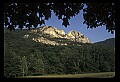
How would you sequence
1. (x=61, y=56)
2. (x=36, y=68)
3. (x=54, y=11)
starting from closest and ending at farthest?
(x=54, y=11) → (x=36, y=68) → (x=61, y=56)

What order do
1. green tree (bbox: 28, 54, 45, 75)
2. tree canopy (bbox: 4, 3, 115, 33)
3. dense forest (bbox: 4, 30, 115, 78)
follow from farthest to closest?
green tree (bbox: 28, 54, 45, 75) → dense forest (bbox: 4, 30, 115, 78) → tree canopy (bbox: 4, 3, 115, 33)

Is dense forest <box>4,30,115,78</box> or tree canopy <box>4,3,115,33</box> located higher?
tree canopy <box>4,3,115,33</box>

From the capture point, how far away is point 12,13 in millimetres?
4043

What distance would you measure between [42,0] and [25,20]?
167cm

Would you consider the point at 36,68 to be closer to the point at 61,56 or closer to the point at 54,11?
the point at 61,56

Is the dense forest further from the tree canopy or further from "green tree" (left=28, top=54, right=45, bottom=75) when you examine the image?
the tree canopy

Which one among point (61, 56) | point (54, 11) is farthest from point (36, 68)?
point (54, 11)

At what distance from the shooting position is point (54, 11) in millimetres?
4430

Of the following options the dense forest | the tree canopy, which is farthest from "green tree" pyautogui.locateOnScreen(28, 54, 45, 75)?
the tree canopy

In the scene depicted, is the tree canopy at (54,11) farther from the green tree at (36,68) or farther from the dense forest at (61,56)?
the green tree at (36,68)

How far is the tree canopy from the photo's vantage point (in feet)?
13.2

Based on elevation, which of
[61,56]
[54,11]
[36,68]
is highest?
[54,11]
